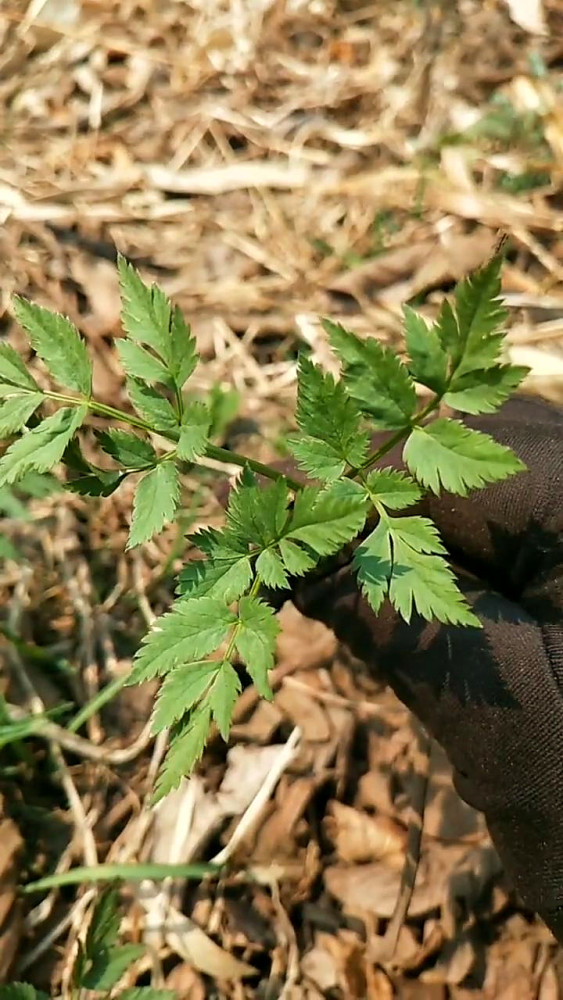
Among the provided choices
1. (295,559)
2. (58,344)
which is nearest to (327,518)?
(295,559)

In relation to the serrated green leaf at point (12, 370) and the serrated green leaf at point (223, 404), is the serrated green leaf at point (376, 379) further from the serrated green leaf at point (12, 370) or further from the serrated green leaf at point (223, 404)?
the serrated green leaf at point (223, 404)

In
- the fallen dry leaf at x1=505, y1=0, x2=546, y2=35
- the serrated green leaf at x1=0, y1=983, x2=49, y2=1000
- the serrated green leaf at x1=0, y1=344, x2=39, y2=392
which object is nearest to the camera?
the serrated green leaf at x1=0, y1=344, x2=39, y2=392

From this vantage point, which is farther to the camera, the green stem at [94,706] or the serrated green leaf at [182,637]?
the green stem at [94,706]

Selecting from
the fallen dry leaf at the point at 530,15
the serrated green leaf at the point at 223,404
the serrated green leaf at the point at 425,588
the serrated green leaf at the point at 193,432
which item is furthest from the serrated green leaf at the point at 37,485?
the fallen dry leaf at the point at 530,15

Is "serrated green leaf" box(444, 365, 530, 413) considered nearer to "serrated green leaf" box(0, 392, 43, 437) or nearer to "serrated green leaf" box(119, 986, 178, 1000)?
"serrated green leaf" box(0, 392, 43, 437)

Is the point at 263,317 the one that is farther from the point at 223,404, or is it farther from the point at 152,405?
the point at 152,405

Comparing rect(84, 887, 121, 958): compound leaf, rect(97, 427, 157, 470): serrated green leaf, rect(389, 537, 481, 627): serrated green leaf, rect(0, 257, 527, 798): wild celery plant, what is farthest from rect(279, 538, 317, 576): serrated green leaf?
rect(84, 887, 121, 958): compound leaf

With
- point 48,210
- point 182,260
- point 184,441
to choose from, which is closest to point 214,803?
point 184,441
